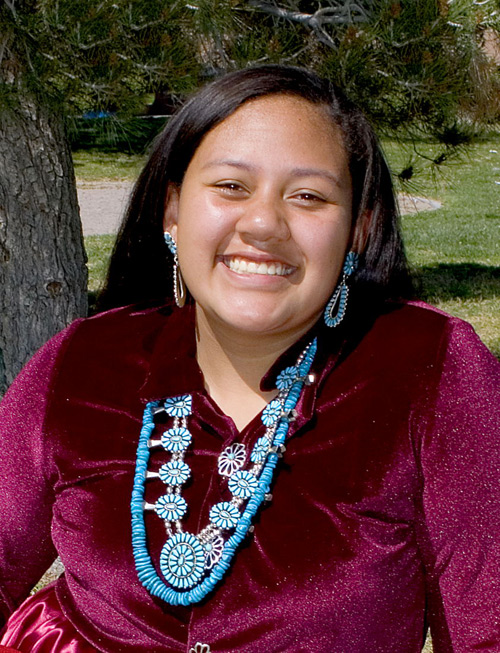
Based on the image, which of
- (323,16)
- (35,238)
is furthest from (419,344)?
(35,238)

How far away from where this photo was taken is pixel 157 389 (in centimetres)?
164

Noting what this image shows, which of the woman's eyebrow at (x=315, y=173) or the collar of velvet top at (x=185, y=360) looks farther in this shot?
the collar of velvet top at (x=185, y=360)

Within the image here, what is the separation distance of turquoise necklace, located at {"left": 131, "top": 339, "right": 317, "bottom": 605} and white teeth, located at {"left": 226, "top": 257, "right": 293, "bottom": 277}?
0.64ft

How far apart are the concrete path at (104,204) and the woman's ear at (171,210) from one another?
6.91m

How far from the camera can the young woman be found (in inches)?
56.5

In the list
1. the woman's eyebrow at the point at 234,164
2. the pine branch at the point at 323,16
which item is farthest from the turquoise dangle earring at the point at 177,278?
the pine branch at the point at 323,16

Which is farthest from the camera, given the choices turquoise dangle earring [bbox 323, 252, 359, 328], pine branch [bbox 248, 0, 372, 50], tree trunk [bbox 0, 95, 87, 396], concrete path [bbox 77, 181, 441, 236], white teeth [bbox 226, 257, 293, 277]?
→ concrete path [bbox 77, 181, 441, 236]

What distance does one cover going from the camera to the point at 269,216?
4.81 feet

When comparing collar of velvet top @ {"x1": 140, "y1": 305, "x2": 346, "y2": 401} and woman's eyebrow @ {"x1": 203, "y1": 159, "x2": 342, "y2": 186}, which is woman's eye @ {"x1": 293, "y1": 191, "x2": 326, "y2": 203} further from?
collar of velvet top @ {"x1": 140, "y1": 305, "x2": 346, "y2": 401}

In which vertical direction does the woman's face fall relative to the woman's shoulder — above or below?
above

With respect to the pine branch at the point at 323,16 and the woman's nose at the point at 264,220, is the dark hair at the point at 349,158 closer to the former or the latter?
the woman's nose at the point at 264,220

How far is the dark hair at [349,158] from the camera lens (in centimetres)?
158

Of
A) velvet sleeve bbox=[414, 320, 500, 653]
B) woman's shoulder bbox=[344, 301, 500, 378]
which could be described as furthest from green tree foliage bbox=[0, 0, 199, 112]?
velvet sleeve bbox=[414, 320, 500, 653]

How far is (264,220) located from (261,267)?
0.28ft
